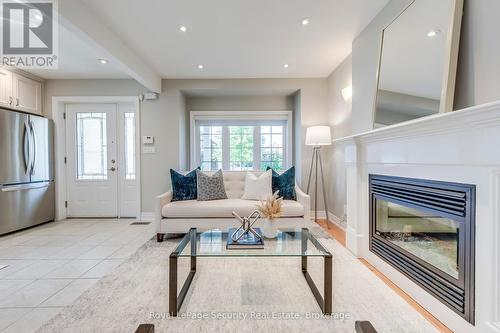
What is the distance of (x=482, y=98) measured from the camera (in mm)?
1368

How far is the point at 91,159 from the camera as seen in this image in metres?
4.45

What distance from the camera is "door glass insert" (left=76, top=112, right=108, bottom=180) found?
4.42m

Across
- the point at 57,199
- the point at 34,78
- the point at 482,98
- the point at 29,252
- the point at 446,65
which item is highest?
the point at 34,78

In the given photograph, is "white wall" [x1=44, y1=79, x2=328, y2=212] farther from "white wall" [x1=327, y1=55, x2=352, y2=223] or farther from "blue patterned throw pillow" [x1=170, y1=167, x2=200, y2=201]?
"blue patterned throw pillow" [x1=170, y1=167, x2=200, y2=201]

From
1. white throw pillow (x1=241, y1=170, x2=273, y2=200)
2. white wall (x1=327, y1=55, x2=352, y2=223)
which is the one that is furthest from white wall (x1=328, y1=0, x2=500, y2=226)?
white throw pillow (x1=241, y1=170, x2=273, y2=200)

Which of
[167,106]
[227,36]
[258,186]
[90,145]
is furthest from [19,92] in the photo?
[258,186]

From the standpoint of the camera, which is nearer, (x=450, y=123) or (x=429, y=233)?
(x=450, y=123)

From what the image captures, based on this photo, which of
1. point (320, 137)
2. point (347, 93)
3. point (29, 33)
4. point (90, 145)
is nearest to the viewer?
point (29, 33)

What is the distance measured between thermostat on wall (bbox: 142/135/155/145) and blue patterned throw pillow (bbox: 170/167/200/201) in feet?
3.49

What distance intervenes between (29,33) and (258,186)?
3.08m

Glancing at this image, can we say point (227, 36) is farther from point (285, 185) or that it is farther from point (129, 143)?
point (129, 143)

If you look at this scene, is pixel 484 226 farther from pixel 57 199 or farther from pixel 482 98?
pixel 57 199

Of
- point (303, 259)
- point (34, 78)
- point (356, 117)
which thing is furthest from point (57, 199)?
point (356, 117)

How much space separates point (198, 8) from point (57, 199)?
13.0 feet
